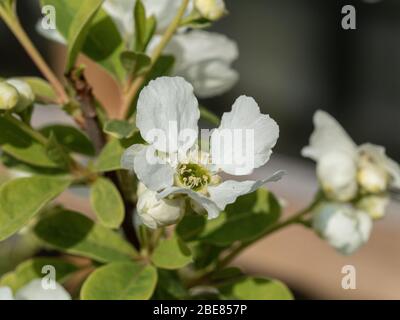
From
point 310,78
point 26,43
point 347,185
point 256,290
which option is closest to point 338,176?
point 347,185

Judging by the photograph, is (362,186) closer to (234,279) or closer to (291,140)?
(234,279)

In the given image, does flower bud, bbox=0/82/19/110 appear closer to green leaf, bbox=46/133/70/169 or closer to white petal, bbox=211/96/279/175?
green leaf, bbox=46/133/70/169

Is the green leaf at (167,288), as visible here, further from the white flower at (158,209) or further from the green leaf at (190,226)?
the white flower at (158,209)

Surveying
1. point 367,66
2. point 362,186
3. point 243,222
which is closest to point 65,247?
point 243,222

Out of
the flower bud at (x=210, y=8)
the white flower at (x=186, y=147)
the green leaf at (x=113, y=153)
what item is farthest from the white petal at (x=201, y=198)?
the flower bud at (x=210, y=8)

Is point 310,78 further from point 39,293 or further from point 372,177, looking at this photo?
point 39,293
